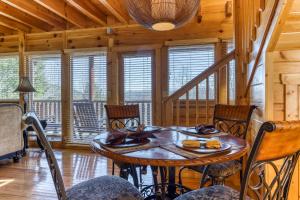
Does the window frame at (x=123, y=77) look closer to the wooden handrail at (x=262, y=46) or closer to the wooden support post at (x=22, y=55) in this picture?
the wooden handrail at (x=262, y=46)

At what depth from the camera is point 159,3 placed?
Answer: 1.97 m

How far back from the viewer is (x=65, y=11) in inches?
165

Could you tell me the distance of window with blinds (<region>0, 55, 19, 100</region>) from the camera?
5.33 meters

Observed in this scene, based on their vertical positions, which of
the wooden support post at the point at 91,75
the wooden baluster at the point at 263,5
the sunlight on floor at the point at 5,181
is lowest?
the sunlight on floor at the point at 5,181

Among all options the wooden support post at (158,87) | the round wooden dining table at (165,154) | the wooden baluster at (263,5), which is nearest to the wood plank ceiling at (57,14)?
the wooden support post at (158,87)

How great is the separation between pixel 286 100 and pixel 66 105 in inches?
157

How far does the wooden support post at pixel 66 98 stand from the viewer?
16.0 ft

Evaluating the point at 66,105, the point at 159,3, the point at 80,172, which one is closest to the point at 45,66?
the point at 66,105

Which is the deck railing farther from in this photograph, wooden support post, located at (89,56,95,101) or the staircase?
the staircase

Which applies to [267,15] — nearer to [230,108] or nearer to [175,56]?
[230,108]

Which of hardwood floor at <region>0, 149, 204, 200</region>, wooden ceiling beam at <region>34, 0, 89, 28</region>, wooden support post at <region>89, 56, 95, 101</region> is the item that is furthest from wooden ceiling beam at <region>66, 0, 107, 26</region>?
hardwood floor at <region>0, 149, 204, 200</region>

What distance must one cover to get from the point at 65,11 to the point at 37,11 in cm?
47

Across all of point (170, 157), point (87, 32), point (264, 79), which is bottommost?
point (170, 157)

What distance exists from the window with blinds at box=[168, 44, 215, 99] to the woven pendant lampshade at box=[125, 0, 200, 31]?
225 centimetres
